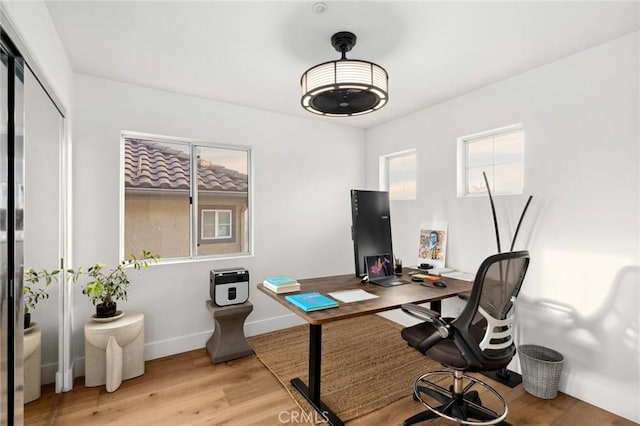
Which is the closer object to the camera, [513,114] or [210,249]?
[513,114]

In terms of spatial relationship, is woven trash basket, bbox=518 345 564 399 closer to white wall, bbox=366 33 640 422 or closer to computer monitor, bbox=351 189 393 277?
white wall, bbox=366 33 640 422

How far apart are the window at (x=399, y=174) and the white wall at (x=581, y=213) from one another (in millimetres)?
972

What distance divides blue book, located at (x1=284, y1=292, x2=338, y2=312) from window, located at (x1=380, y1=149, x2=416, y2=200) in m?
2.12

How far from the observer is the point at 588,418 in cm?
201

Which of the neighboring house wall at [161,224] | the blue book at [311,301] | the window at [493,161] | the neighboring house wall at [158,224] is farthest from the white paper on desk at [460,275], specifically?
the neighboring house wall at [158,224]

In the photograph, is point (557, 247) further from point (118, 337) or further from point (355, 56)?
point (118, 337)

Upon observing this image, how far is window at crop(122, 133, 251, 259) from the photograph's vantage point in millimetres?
2936

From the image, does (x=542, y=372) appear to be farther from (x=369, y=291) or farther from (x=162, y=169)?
(x=162, y=169)

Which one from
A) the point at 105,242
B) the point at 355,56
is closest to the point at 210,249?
the point at 105,242

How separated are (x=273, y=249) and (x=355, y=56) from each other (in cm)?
218

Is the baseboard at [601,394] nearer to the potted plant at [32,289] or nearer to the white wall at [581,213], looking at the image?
the white wall at [581,213]

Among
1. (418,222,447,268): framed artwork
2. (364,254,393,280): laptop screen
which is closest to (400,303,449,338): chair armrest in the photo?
(364,254,393,280): laptop screen

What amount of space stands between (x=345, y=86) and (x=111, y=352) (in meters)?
2.57

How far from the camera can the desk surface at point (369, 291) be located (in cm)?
178
